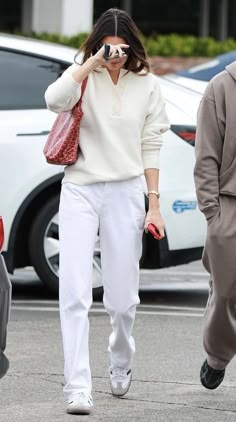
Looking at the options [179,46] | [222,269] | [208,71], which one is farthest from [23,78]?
[179,46]

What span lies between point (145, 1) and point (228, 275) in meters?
23.5

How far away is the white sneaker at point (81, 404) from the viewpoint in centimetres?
596

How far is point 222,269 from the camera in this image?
5957mm

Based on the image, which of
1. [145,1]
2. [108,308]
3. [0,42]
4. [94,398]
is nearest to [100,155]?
[108,308]

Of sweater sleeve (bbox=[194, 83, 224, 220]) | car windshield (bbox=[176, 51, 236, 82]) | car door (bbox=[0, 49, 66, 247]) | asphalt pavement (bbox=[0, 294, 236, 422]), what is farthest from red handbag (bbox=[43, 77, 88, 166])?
car windshield (bbox=[176, 51, 236, 82])

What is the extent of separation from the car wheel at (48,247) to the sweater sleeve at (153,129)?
309 cm

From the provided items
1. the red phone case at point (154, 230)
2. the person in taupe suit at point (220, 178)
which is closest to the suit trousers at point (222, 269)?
the person in taupe suit at point (220, 178)

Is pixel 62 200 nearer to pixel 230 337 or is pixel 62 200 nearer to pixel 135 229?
pixel 135 229

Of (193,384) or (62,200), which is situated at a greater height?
(62,200)

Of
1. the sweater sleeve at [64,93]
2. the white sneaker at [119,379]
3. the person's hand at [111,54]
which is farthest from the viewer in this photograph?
the white sneaker at [119,379]

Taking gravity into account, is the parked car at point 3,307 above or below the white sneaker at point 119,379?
above

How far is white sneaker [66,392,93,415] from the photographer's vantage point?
19.6ft

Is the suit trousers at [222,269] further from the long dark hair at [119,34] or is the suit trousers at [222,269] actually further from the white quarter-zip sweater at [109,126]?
the long dark hair at [119,34]

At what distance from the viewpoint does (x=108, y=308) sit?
6.31 meters
